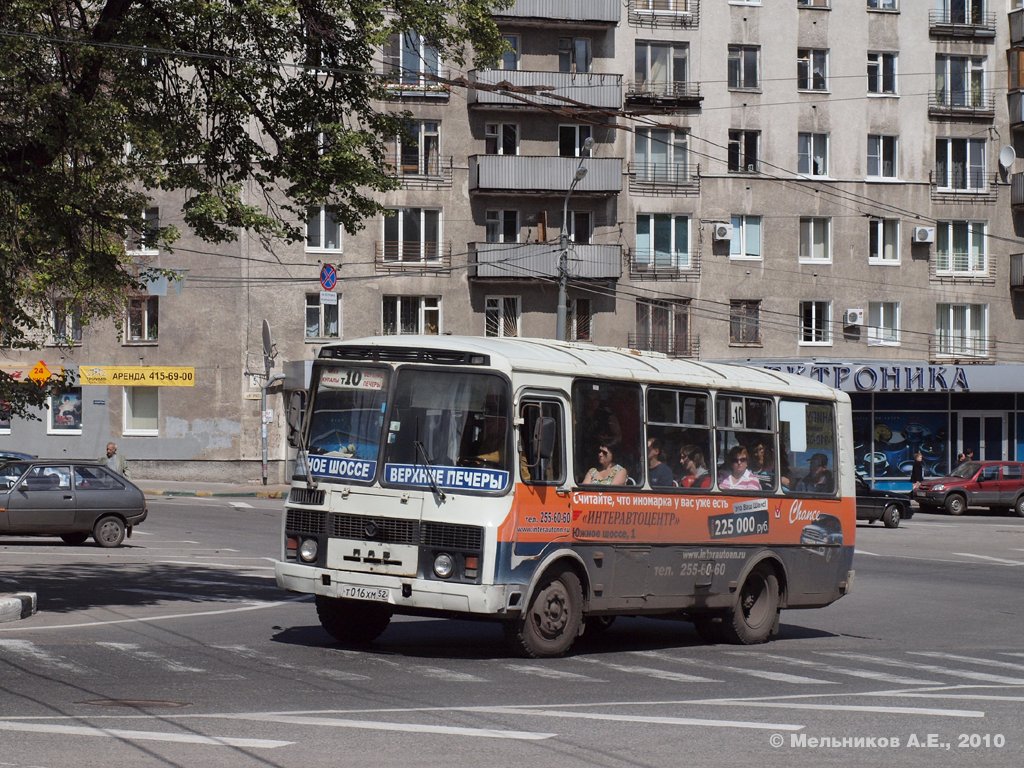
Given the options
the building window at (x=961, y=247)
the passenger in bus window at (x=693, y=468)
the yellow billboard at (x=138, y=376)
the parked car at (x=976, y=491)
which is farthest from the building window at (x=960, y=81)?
the passenger in bus window at (x=693, y=468)

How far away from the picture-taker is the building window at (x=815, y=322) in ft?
186

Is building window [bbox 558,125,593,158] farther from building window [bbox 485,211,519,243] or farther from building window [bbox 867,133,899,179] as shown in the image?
building window [bbox 867,133,899,179]

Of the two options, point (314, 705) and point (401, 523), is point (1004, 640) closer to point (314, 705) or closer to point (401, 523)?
point (401, 523)

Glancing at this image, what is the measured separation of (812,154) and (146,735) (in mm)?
50813

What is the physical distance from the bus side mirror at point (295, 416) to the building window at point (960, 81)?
48.5 meters

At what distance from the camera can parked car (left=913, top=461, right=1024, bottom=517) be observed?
4859 cm

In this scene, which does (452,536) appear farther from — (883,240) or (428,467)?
(883,240)

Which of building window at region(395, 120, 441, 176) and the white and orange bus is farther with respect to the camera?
building window at region(395, 120, 441, 176)

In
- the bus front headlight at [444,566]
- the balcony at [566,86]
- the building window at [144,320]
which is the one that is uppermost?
the balcony at [566,86]

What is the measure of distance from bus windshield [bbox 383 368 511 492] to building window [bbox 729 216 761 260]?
43758 mm

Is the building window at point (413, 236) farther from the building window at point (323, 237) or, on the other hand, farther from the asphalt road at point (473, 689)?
the asphalt road at point (473, 689)

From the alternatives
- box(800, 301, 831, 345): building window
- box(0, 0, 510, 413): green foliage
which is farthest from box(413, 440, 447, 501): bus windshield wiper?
box(800, 301, 831, 345): building window

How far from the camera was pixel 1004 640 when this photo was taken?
16922mm

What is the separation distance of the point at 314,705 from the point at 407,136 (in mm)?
10128
